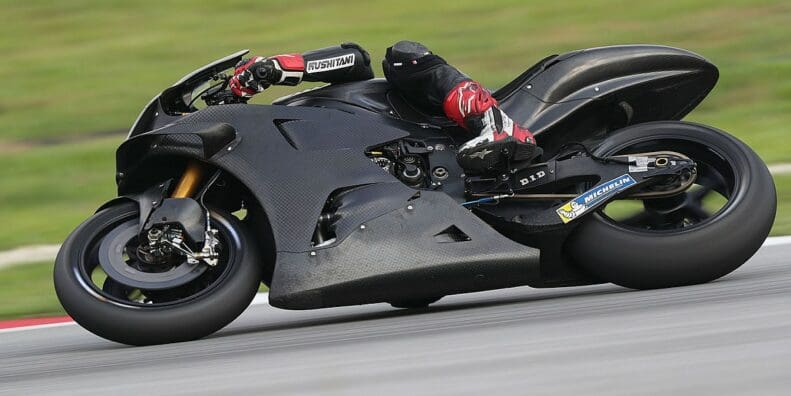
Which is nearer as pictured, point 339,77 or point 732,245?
point 732,245

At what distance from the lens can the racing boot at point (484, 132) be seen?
5051 millimetres

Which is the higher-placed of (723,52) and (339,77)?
(339,77)

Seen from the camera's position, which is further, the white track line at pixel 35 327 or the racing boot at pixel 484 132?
the white track line at pixel 35 327

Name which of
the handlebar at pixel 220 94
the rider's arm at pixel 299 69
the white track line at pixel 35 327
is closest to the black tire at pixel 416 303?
the rider's arm at pixel 299 69

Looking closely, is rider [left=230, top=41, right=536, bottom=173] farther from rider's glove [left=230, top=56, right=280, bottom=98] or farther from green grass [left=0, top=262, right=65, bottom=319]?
green grass [left=0, top=262, right=65, bottom=319]

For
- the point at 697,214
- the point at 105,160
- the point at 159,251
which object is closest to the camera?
the point at 159,251

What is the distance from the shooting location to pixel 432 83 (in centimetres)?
520

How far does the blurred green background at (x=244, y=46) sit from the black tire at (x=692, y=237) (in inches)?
188

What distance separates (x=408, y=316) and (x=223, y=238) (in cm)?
83

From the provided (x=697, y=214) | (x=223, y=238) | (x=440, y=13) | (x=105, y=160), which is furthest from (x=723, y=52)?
(x=223, y=238)

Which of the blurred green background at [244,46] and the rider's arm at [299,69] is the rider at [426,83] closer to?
the rider's arm at [299,69]

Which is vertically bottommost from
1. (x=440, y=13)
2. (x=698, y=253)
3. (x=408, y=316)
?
(x=440, y=13)

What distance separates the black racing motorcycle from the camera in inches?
191

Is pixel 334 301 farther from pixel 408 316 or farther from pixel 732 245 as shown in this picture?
pixel 732 245
